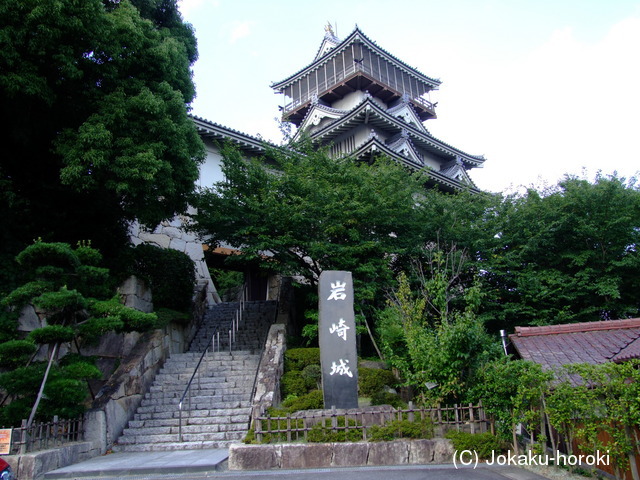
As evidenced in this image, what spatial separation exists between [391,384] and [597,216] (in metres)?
10.1

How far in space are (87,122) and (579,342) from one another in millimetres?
12362

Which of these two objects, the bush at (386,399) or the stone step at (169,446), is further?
the bush at (386,399)

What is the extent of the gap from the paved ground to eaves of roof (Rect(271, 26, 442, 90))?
93.1 ft

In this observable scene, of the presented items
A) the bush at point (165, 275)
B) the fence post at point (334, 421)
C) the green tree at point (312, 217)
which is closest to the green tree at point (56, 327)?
the fence post at point (334, 421)

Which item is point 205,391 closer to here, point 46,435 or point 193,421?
point 193,421

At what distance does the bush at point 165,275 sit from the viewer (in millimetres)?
14133

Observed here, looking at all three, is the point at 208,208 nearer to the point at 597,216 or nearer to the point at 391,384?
the point at 391,384

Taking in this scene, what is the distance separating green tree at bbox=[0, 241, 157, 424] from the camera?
789 centimetres

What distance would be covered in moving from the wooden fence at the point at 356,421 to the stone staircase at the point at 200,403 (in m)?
1.59

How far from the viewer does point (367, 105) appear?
83.2 ft

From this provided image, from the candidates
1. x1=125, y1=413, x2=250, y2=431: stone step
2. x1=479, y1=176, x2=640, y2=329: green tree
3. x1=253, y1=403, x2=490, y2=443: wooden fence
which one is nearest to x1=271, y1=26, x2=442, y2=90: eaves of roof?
x1=479, y1=176, x2=640, y2=329: green tree

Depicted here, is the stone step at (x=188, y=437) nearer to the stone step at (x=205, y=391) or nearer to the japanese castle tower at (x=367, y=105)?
the stone step at (x=205, y=391)

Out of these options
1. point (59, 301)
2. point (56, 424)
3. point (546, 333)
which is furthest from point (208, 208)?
point (546, 333)

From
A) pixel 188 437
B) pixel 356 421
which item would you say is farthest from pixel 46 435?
pixel 356 421
